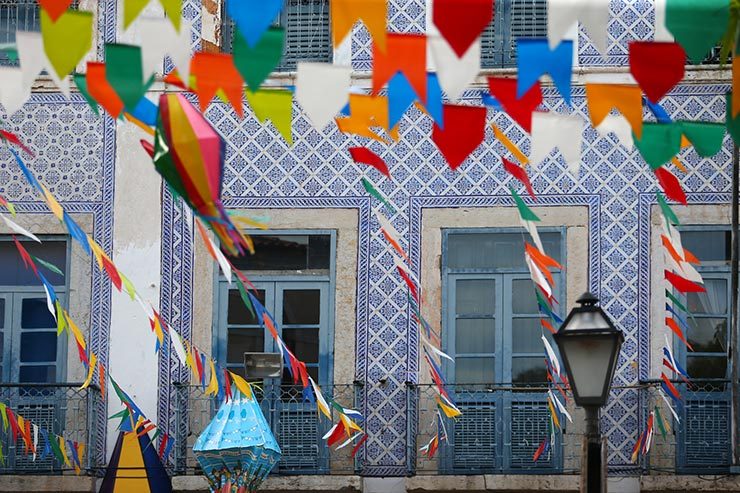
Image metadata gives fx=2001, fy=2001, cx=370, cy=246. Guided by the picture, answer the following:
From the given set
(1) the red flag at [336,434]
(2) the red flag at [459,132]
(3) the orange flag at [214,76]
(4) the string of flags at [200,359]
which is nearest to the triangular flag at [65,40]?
(3) the orange flag at [214,76]

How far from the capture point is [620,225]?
13.3 m

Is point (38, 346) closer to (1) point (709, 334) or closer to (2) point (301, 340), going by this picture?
(2) point (301, 340)

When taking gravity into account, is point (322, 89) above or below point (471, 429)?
above

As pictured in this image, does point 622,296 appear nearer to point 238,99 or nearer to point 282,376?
point 282,376

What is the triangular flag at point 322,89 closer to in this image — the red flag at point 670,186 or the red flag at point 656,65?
the red flag at point 656,65

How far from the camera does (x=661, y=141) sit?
872cm

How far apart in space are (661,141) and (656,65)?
58cm

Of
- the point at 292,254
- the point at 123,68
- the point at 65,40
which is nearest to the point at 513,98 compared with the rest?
the point at 123,68

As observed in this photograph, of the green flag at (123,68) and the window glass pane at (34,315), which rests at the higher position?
the green flag at (123,68)

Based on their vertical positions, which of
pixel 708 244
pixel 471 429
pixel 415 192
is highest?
pixel 415 192

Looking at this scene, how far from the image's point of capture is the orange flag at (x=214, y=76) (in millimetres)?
8438

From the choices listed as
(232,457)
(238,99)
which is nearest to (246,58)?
(238,99)

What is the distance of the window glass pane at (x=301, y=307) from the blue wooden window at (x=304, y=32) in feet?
5.10

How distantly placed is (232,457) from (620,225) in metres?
3.11
